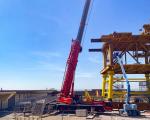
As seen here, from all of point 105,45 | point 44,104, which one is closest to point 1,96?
point 44,104

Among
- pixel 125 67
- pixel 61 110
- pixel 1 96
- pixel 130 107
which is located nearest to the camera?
pixel 130 107

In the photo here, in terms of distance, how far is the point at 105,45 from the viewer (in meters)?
51.8

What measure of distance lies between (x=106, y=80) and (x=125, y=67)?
7.06m

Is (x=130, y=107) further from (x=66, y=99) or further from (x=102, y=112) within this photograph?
(x=66, y=99)

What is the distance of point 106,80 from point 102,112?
13.6m

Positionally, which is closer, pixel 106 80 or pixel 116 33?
pixel 116 33

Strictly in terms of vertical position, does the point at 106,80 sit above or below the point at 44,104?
above

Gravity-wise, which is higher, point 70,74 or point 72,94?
point 70,74

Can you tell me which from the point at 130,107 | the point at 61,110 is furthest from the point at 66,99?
the point at 130,107

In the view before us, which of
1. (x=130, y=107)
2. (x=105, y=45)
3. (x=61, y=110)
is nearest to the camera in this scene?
(x=130, y=107)

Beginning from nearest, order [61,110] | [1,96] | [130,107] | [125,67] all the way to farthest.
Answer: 1. [130,107]
2. [61,110]
3. [125,67]
4. [1,96]

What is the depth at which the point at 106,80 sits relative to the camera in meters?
54.5

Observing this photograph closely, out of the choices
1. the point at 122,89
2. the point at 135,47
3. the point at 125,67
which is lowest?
the point at 122,89

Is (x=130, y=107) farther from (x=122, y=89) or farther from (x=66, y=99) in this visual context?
(x=122, y=89)
